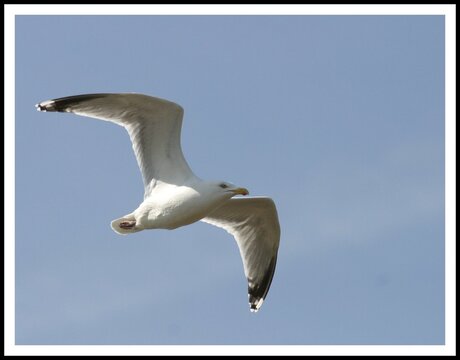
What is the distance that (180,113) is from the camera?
29.8ft

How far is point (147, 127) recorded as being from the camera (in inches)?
A: 362

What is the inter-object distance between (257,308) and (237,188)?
1.87m

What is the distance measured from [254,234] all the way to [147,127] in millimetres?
1805

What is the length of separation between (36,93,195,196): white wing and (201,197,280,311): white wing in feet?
3.56

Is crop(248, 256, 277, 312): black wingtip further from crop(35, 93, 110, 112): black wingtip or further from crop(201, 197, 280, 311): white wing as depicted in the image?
crop(35, 93, 110, 112): black wingtip

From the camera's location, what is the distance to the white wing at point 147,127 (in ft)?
29.9

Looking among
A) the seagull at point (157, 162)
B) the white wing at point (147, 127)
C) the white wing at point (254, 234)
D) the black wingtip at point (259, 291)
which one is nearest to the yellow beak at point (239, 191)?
the seagull at point (157, 162)

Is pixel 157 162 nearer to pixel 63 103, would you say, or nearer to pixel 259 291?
pixel 63 103

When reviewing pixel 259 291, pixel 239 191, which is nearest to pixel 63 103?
pixel 239 191

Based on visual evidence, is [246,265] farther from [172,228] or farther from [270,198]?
[172,228]

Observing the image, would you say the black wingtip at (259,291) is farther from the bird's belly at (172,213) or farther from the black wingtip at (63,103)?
the black wingtip at (63,103)

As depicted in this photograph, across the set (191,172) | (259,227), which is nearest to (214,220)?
(259,227)

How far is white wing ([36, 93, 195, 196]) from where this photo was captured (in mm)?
9109

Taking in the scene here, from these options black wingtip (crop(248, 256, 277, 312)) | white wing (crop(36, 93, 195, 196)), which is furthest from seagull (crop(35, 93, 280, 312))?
black wingtip (crop(248, 256, 277, 312))
